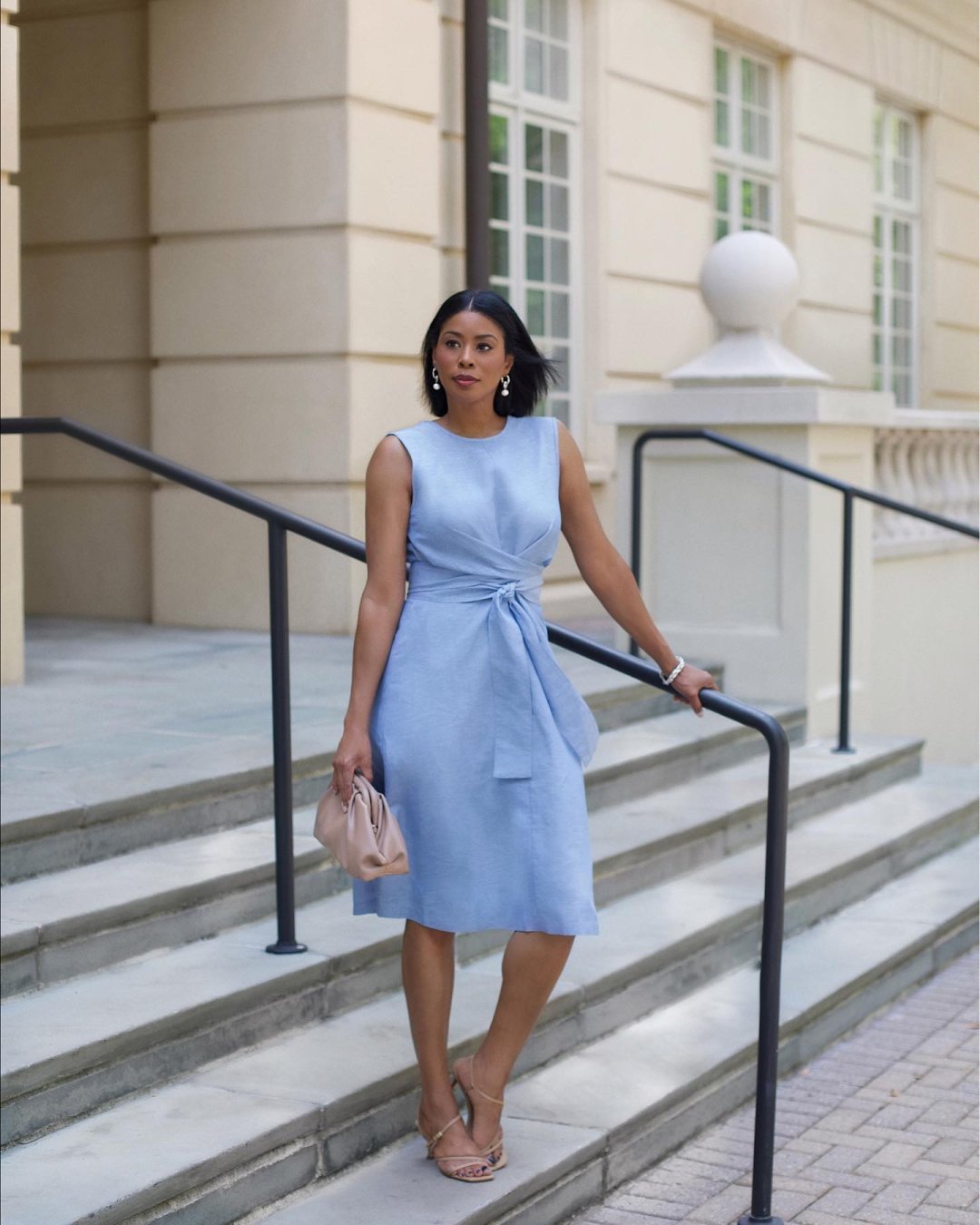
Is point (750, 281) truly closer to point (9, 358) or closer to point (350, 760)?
point (9, 358)

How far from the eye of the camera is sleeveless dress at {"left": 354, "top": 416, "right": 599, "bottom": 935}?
3543 mm

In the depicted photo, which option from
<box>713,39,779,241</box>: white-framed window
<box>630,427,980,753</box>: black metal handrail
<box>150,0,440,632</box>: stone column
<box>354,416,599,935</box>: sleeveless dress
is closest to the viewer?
<box>354,416,599,935</box>: sleeveless dress

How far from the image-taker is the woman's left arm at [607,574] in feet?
12.2

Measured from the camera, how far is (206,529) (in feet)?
29.4

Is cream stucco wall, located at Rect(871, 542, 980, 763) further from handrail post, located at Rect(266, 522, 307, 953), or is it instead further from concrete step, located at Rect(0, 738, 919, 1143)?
handrail post, located at Rect(266, 522, 307, 953)

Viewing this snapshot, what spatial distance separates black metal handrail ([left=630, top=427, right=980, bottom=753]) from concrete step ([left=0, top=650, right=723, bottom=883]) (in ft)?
6.88

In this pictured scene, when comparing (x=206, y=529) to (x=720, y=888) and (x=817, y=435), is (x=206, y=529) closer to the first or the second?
(x=817, y=435)

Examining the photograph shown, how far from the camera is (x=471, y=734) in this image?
11.7 ft

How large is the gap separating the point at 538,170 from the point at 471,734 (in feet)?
24.6

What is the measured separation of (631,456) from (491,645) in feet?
14.3

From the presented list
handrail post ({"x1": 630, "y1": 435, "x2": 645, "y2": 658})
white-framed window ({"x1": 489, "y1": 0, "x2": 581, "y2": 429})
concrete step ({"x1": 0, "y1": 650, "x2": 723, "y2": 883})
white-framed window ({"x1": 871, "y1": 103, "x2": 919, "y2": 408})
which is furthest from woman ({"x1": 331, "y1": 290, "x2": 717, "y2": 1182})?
white-framed window ({"x1": 871, "y1": 103, "x2": 919, "y2": 408})

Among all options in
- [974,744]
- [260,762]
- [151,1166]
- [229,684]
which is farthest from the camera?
[974,744]

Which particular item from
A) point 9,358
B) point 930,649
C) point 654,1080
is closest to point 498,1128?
point 654,1080

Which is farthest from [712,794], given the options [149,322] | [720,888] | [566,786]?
[149,322]
